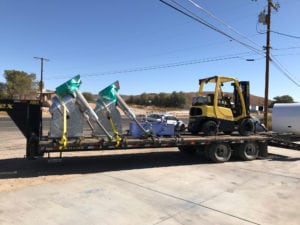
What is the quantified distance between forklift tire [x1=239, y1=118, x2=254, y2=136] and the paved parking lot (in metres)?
1.41

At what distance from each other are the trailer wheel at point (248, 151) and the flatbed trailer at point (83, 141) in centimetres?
26

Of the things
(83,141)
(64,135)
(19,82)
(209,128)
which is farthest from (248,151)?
(19,82)

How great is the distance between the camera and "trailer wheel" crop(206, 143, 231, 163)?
12602 millimetres

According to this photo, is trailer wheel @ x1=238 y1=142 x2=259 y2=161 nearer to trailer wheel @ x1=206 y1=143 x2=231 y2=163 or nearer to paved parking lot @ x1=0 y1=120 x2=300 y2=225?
paved parking lot @ x1=0 y1=120 x2=300 y2=225

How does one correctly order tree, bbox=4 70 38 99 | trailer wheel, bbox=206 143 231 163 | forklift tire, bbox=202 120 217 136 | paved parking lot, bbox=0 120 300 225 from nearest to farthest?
paved parking lot, bbox=0 120 300 225
trailer wheel, bbox=206 143 231 163
forklift tire, bbox=202 120 217 136
tree, bbox=4 70 38 99

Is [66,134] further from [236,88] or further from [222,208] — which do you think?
[236,88]

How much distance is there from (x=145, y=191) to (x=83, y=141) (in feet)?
8.87

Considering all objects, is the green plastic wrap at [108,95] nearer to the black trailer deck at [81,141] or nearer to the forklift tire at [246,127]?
the black trailer deck at [81,141]

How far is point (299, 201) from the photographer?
7.87 m

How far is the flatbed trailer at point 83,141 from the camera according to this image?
9656 millimetres

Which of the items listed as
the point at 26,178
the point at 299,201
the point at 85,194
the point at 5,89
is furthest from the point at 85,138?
the point at 5,89

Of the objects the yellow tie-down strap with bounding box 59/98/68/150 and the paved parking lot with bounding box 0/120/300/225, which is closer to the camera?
the paved parking lot with bounding box 0/120/300/225

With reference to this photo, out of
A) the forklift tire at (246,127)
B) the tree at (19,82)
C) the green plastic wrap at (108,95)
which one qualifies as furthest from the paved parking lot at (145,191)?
the tree at (19,82)

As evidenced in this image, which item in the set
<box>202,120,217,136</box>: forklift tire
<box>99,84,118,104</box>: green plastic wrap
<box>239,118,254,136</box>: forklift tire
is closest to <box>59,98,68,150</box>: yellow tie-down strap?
<box>99,84,118,104</box>: green plastic wrap
